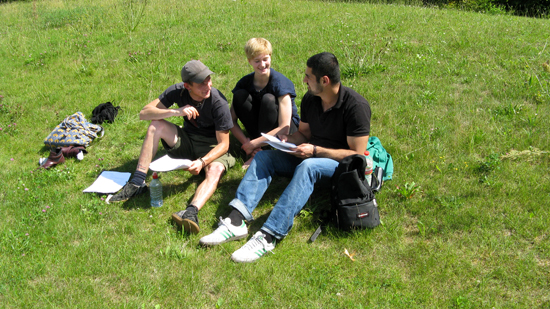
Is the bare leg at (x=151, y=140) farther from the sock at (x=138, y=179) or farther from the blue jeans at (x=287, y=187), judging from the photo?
the blue jeans at (x=287, y=187)

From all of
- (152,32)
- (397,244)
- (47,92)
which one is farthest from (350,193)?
(152,32)

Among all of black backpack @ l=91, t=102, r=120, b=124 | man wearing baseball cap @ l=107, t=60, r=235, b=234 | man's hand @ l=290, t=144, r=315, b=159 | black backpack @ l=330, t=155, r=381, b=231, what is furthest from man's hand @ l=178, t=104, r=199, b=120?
black backpack @ l=91, t=102, r=120, b=124

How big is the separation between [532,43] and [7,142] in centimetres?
924

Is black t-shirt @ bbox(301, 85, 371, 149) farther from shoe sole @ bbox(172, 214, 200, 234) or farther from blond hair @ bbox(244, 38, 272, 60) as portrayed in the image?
shoe sole @ bbox(172, 214, 200, 234)

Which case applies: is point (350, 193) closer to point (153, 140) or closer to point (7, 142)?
point (153, 140)

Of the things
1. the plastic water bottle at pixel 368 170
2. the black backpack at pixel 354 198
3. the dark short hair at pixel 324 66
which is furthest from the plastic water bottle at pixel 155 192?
the plastic water bottle at pixel 368 170

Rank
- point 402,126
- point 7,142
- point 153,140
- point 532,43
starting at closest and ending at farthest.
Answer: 1. point 153,140
2. point 402,126
3. point 7,142
4. point 532,43

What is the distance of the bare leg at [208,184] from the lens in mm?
4350

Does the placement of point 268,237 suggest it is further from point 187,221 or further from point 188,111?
point 188,111

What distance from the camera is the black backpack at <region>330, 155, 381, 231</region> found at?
379 centimetres

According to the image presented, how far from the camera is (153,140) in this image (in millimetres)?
4762

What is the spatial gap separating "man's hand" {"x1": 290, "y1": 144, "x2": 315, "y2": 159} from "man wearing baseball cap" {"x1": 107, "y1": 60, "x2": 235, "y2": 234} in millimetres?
983

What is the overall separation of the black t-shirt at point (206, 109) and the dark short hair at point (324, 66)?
126 centimetres

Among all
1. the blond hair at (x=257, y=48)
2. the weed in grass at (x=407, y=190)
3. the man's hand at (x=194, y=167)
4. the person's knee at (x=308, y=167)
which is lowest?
the weed in grass at (x=407, y=190)
